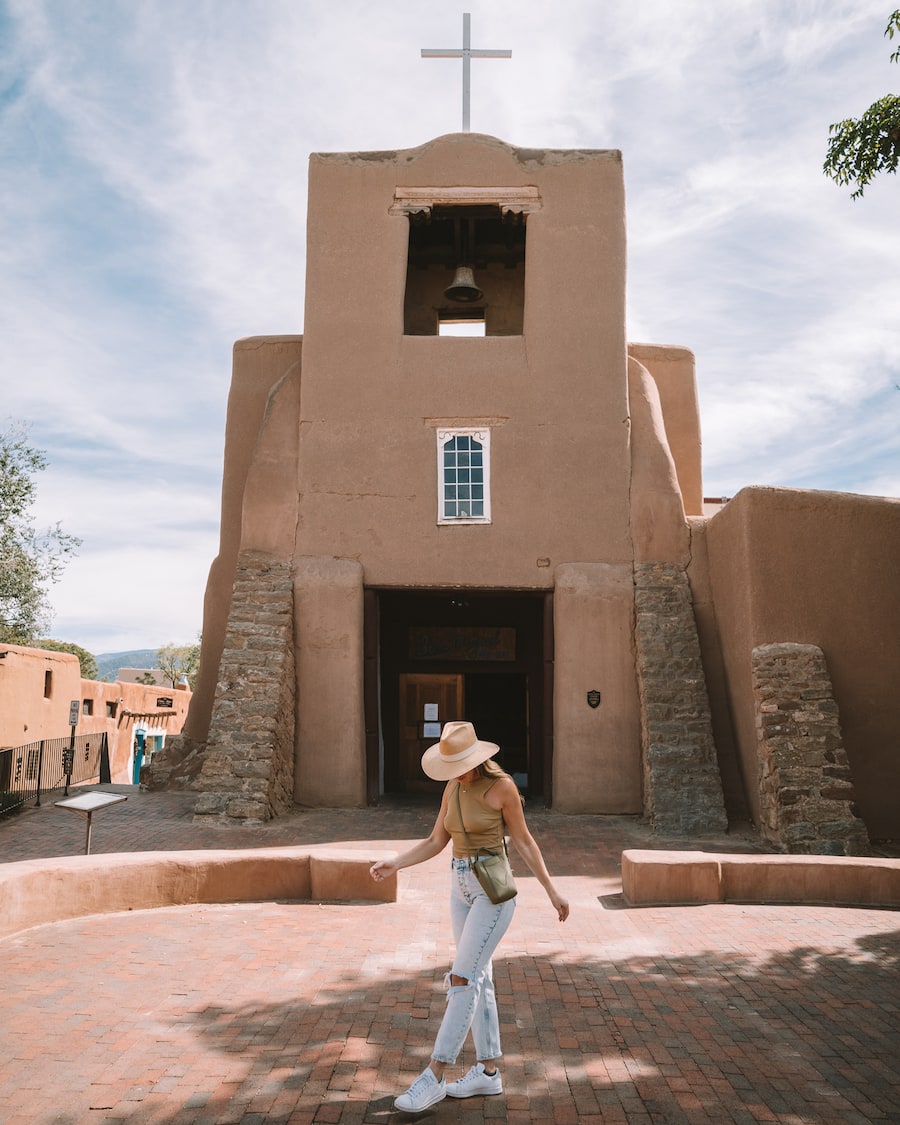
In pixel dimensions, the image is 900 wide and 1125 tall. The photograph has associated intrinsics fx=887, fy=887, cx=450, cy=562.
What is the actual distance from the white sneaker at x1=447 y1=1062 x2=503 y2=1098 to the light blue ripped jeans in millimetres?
62

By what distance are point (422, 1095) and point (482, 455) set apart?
11750mm

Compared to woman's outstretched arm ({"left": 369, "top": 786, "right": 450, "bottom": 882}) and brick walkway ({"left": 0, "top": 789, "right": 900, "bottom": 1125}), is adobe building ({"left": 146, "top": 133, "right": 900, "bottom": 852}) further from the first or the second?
woman's outstretched arm ({"left": 369, "top": 786, "right": 450, "bottom": 882})

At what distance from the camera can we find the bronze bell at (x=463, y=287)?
15641mm

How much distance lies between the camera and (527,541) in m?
14.6

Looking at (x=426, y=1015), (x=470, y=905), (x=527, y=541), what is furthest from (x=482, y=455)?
(x=470, y=905)

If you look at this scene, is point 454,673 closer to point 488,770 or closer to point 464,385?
point 464,385

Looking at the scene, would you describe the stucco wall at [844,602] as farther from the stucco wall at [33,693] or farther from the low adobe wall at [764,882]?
the stucco wall at [33,693]

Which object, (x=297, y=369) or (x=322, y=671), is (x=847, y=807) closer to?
(x=322, y=671)

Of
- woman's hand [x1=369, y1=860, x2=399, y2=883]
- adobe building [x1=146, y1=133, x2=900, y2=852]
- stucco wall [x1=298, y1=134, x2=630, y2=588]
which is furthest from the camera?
stucco wall [x1=298, y1=134, x2=630, y2=588]

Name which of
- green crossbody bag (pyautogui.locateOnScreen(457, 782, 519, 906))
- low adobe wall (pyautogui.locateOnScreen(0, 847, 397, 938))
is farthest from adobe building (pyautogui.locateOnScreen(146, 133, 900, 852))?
green crossbody bag (pyautogui.locateOnScreen(457, 782, 519, 906))

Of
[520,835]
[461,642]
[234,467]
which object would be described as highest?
[234,467]

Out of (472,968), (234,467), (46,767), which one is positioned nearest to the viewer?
(472,968)

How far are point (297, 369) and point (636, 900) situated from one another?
10885mm

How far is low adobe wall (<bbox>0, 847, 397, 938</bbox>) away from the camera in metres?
6.75
